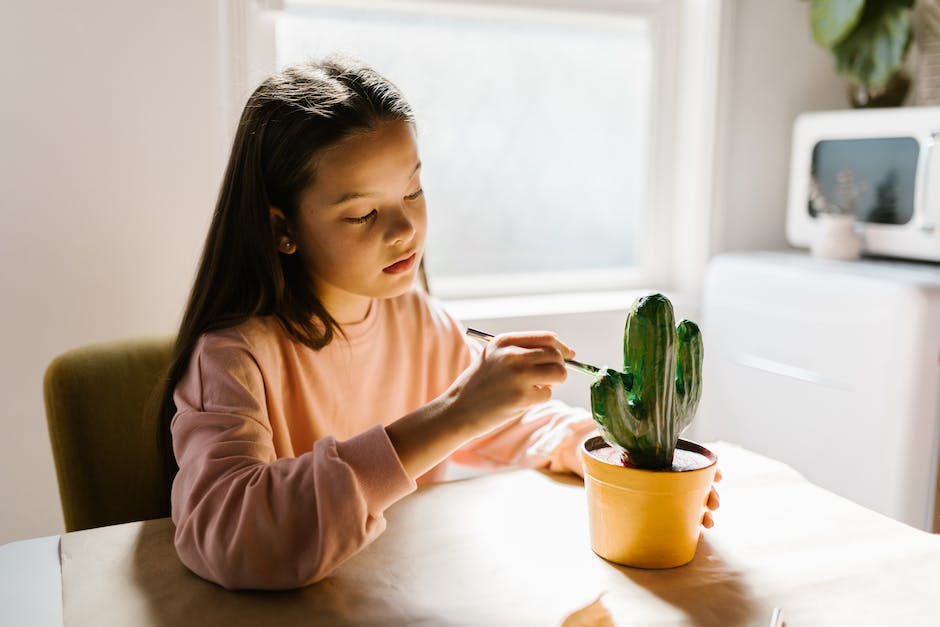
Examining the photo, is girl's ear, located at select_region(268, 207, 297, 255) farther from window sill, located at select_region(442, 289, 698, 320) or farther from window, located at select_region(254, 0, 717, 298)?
window, located at select_region(254, 0, 717, 298)

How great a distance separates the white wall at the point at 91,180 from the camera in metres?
1.36

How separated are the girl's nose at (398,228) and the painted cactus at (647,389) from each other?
1.01 feet

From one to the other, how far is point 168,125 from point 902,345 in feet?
4.43

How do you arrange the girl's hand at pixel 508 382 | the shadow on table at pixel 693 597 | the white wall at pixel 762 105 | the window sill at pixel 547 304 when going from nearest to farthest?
the shadow on table at pixel 693 597
the girl's hand at pixel 508 382
the window sill at pixel 547 304
the white wall at pixel 762 105

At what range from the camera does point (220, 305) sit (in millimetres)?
972

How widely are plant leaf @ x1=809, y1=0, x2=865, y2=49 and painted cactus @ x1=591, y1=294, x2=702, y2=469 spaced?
4.64ft

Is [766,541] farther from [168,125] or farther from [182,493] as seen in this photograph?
[168,125]

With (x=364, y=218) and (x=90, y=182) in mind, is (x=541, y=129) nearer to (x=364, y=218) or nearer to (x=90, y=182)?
(x=90, y=182)

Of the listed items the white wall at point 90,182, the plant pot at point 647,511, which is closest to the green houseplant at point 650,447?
the plant pot at point 647,511

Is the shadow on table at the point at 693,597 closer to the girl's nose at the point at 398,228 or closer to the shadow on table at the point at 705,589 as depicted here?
the shadow on table at the point at 705,589

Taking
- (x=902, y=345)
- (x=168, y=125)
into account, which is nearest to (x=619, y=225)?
(x=902, y=345)

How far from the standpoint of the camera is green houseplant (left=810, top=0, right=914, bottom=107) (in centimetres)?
A: 181

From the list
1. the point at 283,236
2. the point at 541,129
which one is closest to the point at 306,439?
the point at 283,236

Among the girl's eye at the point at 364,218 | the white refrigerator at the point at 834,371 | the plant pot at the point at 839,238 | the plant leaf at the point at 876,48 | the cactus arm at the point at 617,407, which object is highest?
the plant leaf at the point at 876,48
